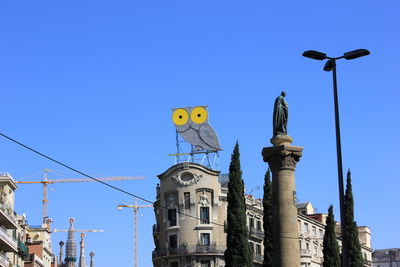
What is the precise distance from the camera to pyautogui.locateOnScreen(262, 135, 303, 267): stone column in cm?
3547

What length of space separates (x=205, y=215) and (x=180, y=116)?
11903 millimetres

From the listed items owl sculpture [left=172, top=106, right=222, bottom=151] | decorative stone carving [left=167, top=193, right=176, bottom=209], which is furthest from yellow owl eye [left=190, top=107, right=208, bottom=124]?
decorative stone carving [left=167, top=193, right=176, bottom=209]

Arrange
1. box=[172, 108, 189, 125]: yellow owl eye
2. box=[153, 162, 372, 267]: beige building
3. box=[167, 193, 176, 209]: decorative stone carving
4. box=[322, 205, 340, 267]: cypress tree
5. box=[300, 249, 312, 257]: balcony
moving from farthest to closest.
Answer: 1. box=[300, 249, 312, 257]: balcony
2. box=[172, 108, 189, 125]: yellow owl eye
3. box=[167, 193, 176, 209]: decorative stone carving
4. box=[153, 162, 372, 267]: beige building
5. box=[322, 205, 340, 267]: cypress tree

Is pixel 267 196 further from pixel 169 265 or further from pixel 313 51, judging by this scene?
pixel 313 51

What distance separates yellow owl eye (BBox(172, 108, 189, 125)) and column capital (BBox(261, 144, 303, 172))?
5131 centimetres

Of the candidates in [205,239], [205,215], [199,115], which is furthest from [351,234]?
[199,115]

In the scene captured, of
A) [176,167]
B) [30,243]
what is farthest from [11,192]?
[176,167]

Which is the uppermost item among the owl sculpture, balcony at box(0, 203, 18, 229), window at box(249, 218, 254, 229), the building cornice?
the owl sculpture

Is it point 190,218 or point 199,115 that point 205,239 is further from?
point 199,115

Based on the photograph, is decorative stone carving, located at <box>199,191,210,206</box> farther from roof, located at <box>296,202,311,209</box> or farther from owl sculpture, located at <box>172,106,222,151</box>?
roof, located at <box>296,202,311,209</box>

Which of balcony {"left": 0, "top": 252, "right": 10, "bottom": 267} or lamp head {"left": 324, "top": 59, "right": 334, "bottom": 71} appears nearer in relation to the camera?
lamp head {"left": 324, "top": 59, "right": 334, "bottom": 71}

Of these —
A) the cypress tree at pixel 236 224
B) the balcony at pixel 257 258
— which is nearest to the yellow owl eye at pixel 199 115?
the cypress tree at pixel 236 224

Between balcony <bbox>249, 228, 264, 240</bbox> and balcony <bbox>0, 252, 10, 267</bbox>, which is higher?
balcony <bbox>249, 228, 264, 240</bbox>

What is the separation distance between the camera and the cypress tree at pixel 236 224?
67.8 metres
